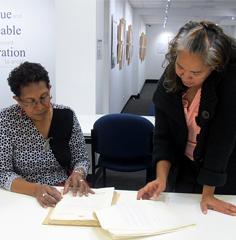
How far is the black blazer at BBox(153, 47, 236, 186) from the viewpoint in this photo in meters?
1.30

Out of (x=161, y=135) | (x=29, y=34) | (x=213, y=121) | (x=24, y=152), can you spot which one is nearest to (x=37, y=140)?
(x=24, y=152)

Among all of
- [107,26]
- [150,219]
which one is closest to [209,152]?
[150,219]

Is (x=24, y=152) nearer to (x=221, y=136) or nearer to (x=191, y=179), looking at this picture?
(x=191, y=179)

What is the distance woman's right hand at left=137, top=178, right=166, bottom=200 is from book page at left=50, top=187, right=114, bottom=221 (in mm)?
135

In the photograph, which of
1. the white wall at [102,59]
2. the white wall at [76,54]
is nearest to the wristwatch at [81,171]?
the white wall at [76,54]

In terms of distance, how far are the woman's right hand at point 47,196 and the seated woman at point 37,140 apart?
0.26ft

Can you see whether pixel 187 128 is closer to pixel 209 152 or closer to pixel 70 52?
pixel 209 152

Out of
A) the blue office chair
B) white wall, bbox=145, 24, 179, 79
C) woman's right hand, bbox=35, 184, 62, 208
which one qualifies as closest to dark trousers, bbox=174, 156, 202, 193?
woman's right hand, bbox=35, 184, 62, 208

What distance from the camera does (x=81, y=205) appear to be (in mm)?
1387

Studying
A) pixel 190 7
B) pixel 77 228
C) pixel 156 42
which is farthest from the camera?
pixel 156 42

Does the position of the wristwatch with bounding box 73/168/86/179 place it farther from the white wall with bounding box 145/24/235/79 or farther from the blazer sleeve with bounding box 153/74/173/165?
the white wall with bounding box 145/24/235/79

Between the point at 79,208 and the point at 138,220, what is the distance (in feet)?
0.83

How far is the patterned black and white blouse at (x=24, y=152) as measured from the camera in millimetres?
1670

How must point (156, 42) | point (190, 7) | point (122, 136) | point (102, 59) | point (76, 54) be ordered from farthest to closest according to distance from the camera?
point (156, 42)
point (190, 7)
point (102, 59)
point (76, 54)
point (122, 136)
